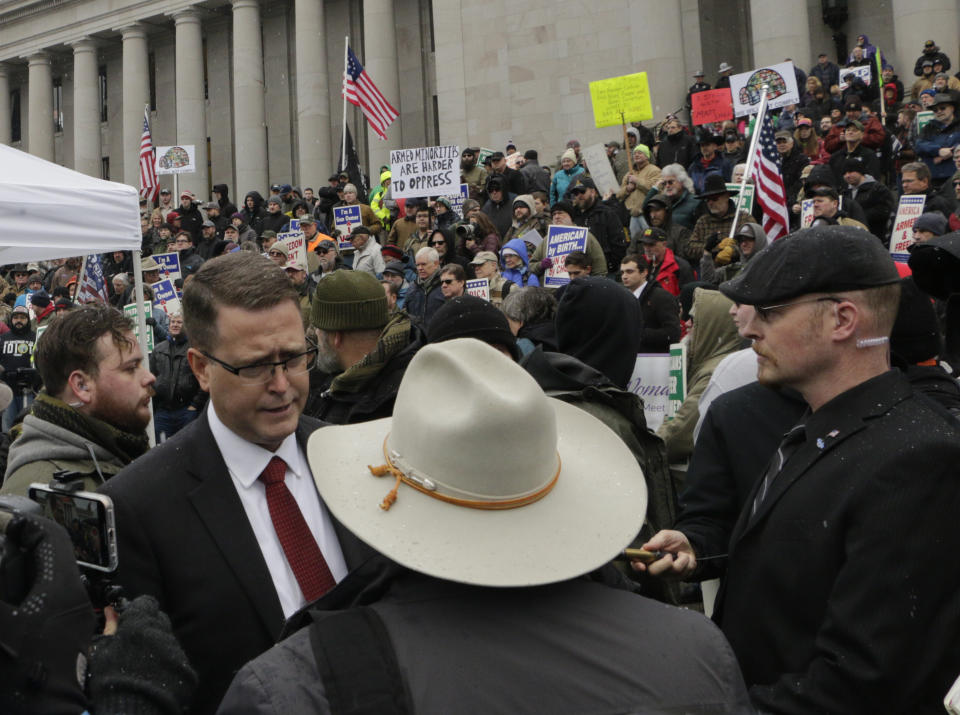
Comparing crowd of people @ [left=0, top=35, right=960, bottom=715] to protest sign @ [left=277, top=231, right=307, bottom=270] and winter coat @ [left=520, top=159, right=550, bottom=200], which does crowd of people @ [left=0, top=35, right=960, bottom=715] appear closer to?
protest sign @ [left=277, top=231, right=307, bottom=270]

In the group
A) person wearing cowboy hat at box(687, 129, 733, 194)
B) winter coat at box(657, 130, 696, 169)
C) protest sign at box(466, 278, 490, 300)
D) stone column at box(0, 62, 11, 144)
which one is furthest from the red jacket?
stone column at box(0, 62, 11, 144)

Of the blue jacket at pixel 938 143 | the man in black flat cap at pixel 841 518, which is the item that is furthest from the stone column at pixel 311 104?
the man in black flat cap at pixel 841 518

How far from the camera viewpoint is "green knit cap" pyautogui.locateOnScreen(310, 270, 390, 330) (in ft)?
15.4

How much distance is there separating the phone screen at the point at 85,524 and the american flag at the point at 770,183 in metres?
10.2

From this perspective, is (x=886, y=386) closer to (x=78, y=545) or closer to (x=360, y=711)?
(x=360, y=711)

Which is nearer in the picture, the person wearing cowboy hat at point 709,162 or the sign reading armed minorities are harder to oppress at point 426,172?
the sign reading armed minorities are harder to oppress at point 426,172

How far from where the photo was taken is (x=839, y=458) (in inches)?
104

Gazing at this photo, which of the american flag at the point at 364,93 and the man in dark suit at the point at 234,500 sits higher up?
the american flag at the point at 364,93

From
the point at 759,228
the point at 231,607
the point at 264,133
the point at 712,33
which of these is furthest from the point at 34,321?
the point at 264,133

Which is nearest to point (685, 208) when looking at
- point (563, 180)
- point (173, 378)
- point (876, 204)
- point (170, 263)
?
point (876, 204)

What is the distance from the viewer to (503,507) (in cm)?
187

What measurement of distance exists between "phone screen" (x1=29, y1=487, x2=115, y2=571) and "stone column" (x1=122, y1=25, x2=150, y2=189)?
1629 inches

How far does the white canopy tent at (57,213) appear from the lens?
6.80 meters

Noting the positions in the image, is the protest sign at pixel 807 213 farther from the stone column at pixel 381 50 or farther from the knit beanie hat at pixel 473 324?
the stone column at pixel 381 50
